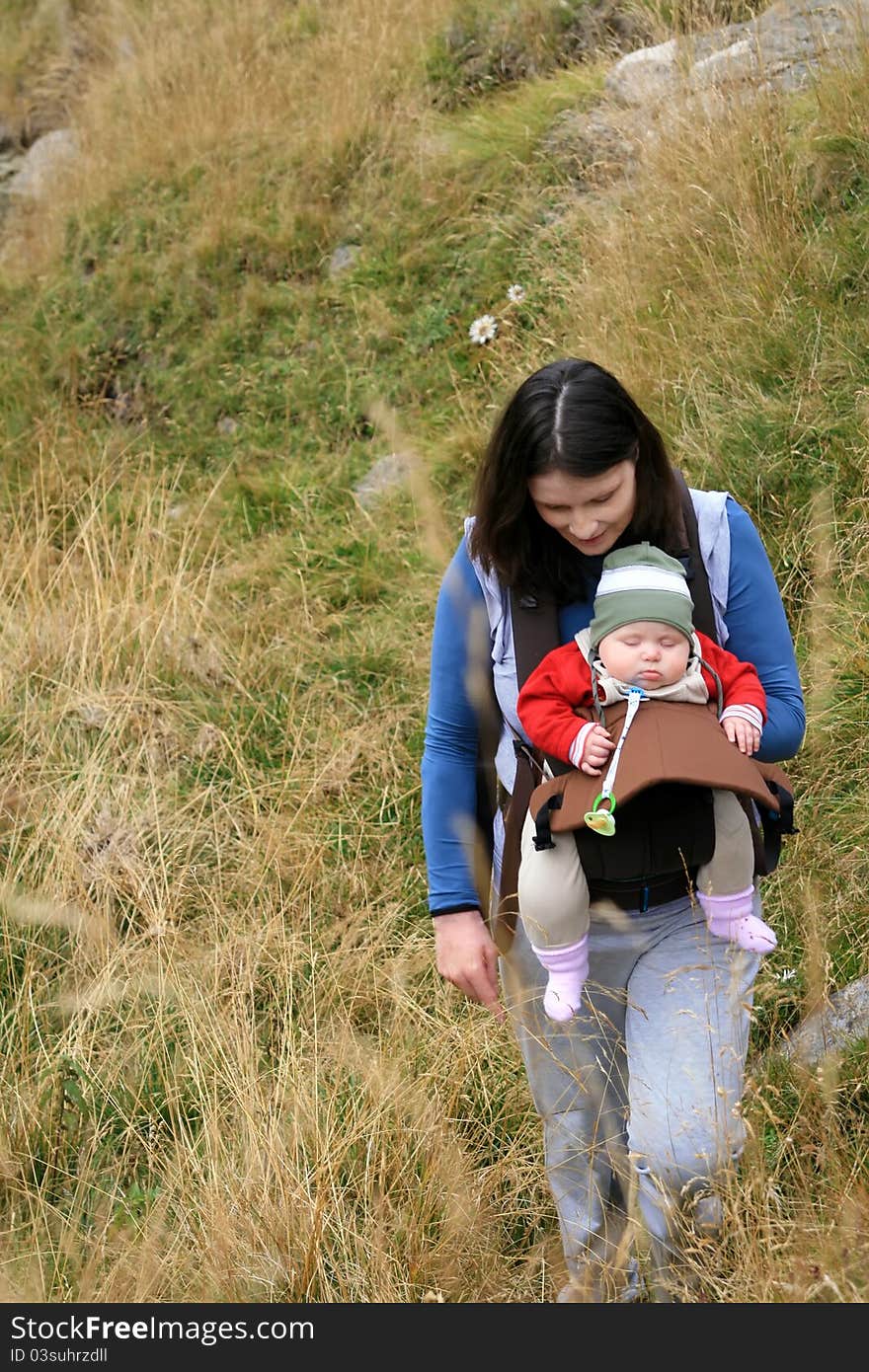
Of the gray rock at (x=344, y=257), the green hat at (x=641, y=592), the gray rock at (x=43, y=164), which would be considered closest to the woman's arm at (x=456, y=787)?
the green hat at (x=641, y=592)

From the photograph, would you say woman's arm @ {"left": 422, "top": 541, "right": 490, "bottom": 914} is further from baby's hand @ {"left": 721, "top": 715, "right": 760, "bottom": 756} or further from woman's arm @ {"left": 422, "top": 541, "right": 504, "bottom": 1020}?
baby's hand @ {"left": 721, "top": 715, "right": 760, "bottom": 756}

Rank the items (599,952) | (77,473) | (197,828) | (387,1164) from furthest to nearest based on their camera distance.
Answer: (77,473), (197,828), (387,1164), (599,952)

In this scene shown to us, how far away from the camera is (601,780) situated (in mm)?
1954

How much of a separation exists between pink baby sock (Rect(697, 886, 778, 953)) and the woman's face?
2.02ft

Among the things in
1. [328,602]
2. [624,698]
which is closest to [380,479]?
[328,602]

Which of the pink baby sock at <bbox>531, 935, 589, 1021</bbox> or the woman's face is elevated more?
the woman's face

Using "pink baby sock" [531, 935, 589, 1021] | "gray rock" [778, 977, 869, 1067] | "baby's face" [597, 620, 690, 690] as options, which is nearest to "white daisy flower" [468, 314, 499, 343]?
"gray rock" [778, 977, 869, 1067]

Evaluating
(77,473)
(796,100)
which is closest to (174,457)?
(77,473)

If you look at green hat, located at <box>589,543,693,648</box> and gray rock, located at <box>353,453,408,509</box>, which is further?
gray rock, located at <box>353,453,408,509</box>

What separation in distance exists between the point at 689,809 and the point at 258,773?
2.68 metres

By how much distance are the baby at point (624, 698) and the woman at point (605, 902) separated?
7cm

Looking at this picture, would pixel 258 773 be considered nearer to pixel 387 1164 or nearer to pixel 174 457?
pixel 387 1164

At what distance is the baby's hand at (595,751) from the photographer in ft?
6.48

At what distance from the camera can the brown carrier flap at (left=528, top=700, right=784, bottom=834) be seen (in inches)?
74.9
